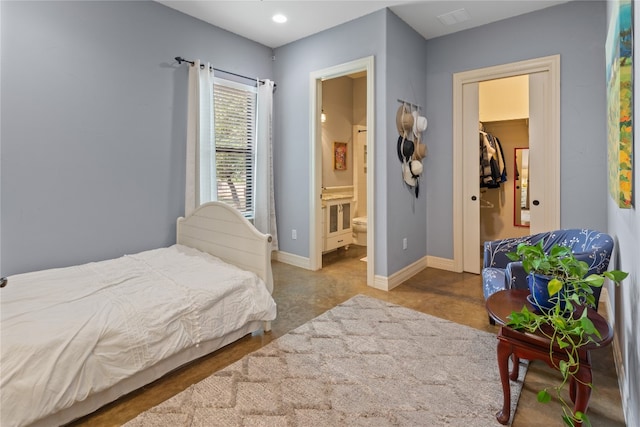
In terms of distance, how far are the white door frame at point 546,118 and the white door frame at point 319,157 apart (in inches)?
45.7

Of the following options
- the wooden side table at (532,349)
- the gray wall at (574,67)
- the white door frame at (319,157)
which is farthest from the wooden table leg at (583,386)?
the gray wall at (574,67)

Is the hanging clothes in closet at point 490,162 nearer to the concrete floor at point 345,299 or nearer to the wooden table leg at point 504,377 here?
the concrete floor at point 345,299

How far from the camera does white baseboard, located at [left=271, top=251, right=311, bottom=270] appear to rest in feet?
13.9

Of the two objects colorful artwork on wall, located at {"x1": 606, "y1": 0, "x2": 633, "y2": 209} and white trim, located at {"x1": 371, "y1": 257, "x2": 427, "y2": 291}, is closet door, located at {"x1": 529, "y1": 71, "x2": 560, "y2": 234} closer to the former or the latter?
white trim, located at {"x1": 371, "y1": 257, "x2": 427, "y2": 291}

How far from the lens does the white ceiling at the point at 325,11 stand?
324 cm

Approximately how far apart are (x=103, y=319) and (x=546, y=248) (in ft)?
9.55

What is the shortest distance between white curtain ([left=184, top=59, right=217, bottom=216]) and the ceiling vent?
248 centimetres

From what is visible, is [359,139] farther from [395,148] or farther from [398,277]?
[398,277]

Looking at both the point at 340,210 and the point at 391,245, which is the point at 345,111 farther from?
the point at 391,245

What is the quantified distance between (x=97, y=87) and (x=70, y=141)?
51 cm

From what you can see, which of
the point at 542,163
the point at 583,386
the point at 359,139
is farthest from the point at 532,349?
the point at 359,139

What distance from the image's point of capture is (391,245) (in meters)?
3.53

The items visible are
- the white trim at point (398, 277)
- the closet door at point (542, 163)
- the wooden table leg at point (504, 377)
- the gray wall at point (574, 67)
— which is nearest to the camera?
the wooden table leg at point (504, 377)

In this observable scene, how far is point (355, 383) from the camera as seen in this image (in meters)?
1.90
